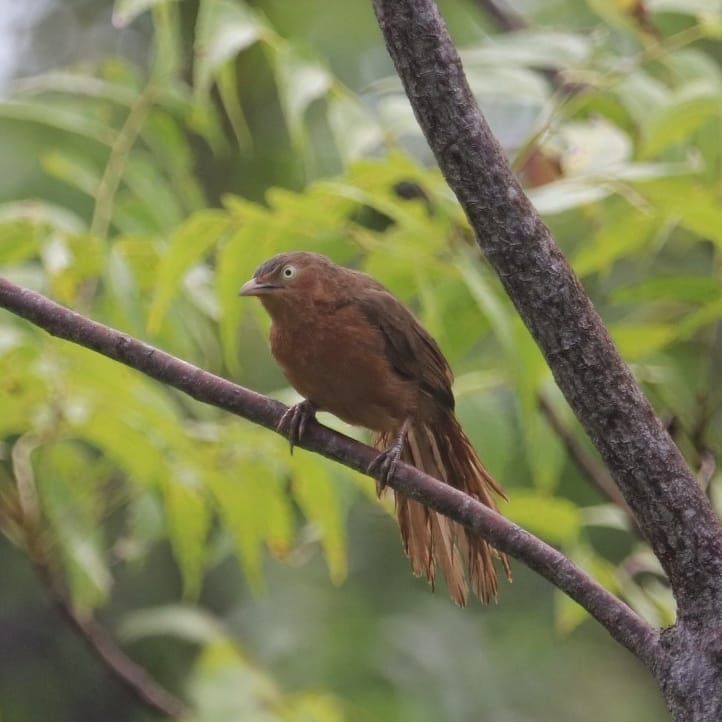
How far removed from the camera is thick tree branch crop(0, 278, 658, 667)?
2.29 m

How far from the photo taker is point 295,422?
10.1ft

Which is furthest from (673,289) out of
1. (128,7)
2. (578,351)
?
(128,7)

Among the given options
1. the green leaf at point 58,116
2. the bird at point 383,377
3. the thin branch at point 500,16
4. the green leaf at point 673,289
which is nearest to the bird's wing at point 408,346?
the bird at point 383,377

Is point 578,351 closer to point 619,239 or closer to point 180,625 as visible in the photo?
point 619,239

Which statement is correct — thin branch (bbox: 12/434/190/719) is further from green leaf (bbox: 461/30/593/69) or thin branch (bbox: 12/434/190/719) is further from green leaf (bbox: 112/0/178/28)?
green leaf (bbox: 461/30/593/69)

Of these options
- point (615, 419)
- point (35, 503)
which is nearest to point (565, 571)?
point (615, 419)

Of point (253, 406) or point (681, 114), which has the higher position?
point (681, 114)

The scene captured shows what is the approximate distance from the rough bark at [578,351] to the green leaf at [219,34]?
4.81 feet

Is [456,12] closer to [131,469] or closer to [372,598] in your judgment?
[372,598]

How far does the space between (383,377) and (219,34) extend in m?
1.08

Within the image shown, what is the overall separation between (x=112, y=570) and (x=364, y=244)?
4.59 m

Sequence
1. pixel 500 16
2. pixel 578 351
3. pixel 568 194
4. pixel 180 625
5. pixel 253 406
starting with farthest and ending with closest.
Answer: pixel 500 16
pixel 180 625
pixel 568 194
pixel 253 406
pixel 578 351

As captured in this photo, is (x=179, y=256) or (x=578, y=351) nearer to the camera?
(x=578, y=351)

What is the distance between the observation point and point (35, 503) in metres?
4.11
